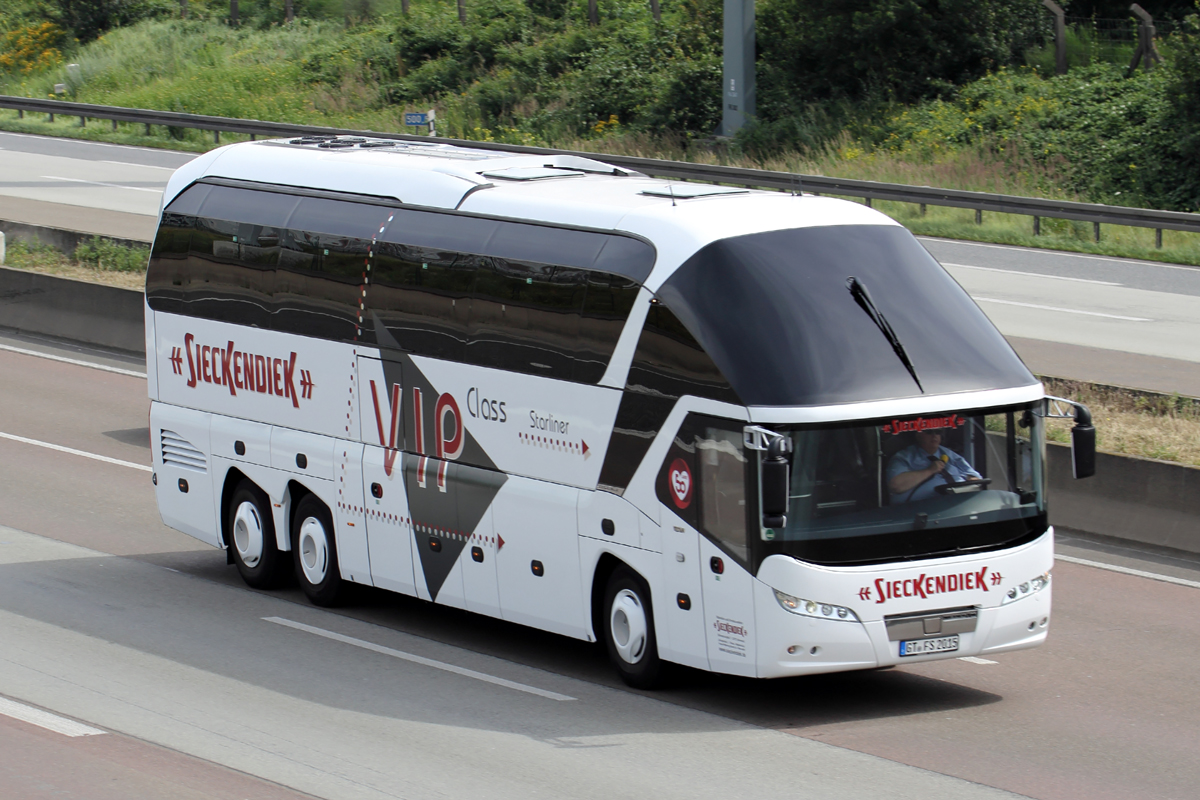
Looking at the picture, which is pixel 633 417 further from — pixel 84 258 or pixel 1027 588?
pixel 84 258

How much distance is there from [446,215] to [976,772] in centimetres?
555

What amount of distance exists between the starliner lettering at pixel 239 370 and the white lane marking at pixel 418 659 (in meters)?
1.75

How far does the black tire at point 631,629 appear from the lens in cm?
1033

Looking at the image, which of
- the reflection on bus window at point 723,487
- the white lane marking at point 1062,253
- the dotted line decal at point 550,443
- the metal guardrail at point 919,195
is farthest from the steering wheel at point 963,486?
the white lane marking at point 1062,253

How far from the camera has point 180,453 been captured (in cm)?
1409

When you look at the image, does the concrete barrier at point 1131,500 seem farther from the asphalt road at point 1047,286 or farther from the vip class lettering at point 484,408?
the vip class lettering at point 484,408

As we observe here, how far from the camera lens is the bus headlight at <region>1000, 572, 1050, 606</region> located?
9953 millimetres

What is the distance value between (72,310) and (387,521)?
1465 centimetres

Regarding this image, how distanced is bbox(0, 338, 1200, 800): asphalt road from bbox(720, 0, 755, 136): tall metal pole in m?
27.8

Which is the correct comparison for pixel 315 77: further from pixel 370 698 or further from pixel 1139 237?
pixel 370 698

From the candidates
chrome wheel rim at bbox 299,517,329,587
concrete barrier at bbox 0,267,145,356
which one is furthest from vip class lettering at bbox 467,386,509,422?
concrete barrier at bbox 0,267,145,356

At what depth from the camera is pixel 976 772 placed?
873 cm

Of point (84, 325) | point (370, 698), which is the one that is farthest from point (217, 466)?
point (84, 325)

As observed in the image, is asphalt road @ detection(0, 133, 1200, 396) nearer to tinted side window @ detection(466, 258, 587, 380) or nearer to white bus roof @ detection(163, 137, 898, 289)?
white bus roof @ detection(163, 137, 898, 289)
